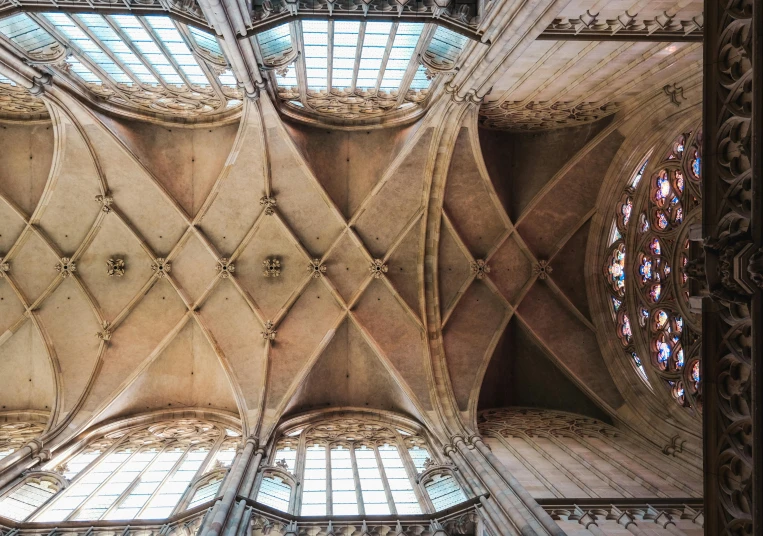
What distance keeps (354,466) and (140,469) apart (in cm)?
440

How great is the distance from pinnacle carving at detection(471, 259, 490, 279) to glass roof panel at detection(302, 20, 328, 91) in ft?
19.9

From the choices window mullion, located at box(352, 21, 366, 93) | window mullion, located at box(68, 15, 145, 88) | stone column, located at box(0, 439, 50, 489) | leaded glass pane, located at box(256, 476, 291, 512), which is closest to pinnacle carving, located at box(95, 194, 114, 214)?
window mullion, located at box(68, 15, 145, 88)

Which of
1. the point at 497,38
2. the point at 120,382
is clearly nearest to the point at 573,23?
the point at 497,38

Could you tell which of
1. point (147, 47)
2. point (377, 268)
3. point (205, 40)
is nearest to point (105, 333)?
point (377, 268)

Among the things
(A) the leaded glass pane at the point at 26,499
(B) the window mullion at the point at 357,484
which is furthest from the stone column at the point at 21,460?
(B) the window mullion at the point at 357,484

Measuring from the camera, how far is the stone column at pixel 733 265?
16.1 ft

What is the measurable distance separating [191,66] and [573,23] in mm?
7109

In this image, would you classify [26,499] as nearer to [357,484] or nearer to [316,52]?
[357,484]

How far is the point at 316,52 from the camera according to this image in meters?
11.0

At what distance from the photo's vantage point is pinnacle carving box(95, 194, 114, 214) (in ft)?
48.7

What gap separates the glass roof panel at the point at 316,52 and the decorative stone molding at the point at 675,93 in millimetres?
6571

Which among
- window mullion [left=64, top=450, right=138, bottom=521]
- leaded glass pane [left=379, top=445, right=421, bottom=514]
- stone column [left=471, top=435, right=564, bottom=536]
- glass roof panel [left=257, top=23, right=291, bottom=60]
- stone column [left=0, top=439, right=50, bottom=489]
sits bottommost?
window mullion [left=64, top=450, right=138, bottom=521]

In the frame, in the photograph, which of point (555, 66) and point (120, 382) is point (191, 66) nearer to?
point (555, 66)

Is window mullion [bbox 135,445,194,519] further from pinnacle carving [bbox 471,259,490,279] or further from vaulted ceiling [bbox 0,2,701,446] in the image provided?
pinnacle carving [bbox 471,259,490,279]
